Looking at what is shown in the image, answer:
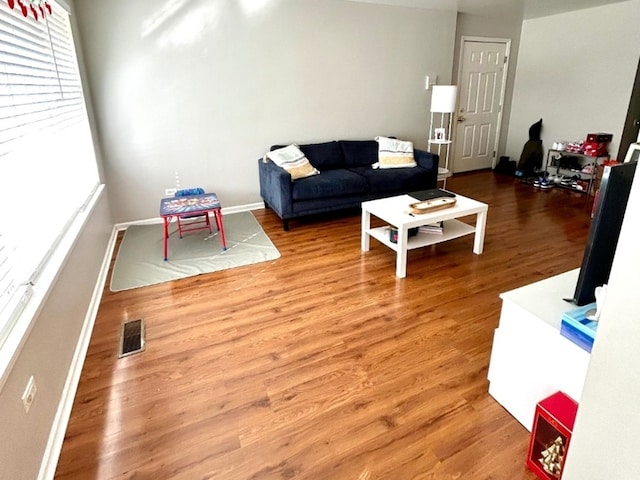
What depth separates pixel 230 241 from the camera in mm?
3600

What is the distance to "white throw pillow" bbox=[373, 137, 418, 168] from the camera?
4.50 metres

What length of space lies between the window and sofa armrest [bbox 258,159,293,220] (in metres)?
1.66

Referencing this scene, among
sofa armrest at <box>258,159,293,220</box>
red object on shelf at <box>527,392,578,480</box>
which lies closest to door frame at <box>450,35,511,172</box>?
sofa armrest at <box>258,159,293,220</box>

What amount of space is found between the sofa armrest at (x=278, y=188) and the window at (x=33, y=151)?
1.66 metres

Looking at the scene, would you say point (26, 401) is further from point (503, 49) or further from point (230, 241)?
point (503, 49)

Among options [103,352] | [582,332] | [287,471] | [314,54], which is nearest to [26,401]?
[103,352]

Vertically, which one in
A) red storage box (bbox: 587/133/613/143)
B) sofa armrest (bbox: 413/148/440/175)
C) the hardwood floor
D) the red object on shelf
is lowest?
the hardwood floor

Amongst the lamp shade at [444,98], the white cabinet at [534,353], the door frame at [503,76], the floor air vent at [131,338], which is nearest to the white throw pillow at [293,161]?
the lamp shade at [444,98]

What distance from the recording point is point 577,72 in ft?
17.1

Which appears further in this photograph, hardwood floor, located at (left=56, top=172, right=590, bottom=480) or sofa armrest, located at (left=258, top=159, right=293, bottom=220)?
sofa armrest, located at (left=258, top=159, right=293, bottom=220)

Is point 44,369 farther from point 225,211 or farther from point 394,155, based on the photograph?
point 394,155

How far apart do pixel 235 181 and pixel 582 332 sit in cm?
373

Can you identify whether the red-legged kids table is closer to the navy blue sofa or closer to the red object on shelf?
the navy blue sofa

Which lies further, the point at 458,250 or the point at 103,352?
the point at 458,250
